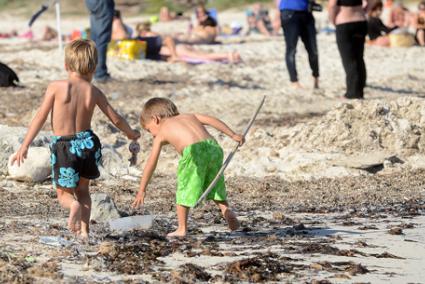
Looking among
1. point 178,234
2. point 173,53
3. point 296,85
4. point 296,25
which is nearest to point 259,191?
point 178,234

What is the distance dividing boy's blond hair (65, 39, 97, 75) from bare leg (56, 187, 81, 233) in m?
0.68

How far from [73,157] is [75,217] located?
13.0 inches

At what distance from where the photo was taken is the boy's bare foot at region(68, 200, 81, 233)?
6.39m

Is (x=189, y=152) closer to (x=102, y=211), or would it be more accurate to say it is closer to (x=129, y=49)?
(x=102, y=211)

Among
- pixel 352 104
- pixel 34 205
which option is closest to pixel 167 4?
pixel 352 104

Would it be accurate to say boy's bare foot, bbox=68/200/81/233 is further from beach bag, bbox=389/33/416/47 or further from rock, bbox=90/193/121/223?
beach bag, bbox=389/33/416/47

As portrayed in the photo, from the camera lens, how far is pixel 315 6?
15109 mm

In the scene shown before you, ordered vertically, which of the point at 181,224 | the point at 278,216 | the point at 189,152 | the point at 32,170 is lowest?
the point at 32,170

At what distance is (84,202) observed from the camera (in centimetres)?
655

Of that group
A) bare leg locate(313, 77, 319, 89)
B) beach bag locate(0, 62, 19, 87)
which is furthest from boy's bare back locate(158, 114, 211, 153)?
bare leg locate(313, 77, 319, 89)

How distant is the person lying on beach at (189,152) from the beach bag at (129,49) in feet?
36.2

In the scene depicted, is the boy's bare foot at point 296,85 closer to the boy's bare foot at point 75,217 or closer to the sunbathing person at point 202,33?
the sunbathing person at point 202,33

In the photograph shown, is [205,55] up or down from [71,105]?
down

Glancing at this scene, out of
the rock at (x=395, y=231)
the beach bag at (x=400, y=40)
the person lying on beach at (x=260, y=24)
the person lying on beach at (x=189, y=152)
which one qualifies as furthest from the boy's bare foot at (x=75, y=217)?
the person lying on beach at (x=260, y=24)
